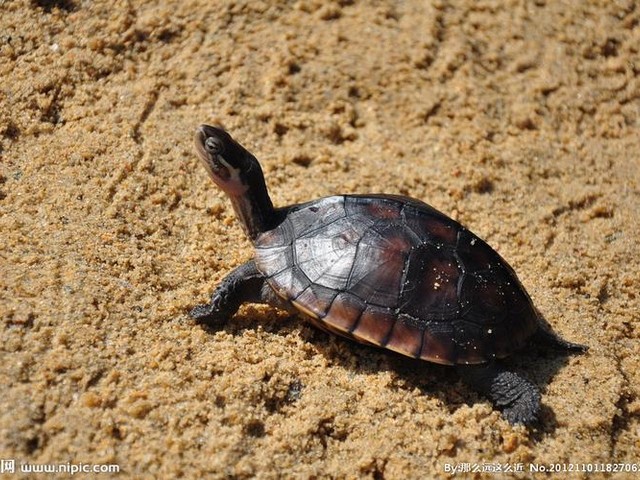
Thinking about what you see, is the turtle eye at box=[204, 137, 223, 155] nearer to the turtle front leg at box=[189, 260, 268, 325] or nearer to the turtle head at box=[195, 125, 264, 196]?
the turtle head at box=[195, 125, 264, 196]

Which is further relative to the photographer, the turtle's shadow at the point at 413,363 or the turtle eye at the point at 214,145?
the turtle eye at the point at 214,145

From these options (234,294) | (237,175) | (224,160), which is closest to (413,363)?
(234,294)

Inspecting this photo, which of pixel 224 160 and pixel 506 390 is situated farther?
pixel 224 160

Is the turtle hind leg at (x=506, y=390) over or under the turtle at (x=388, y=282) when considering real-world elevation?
under

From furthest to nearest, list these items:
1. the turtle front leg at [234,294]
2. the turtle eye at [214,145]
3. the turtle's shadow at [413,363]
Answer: the turtle eye at [214,145], the turtle front leg at [234,294], the turtle's shadow at [413,363]

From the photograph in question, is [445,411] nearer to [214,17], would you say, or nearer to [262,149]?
[262,149]

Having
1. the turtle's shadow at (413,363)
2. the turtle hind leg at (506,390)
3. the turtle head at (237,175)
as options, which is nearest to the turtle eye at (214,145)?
the turtle head at (237,175)

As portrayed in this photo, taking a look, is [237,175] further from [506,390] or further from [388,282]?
[506,390]

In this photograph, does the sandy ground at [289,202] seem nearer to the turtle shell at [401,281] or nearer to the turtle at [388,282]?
the turtle at [388,282]
